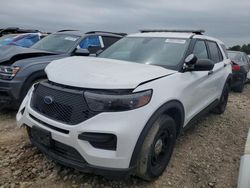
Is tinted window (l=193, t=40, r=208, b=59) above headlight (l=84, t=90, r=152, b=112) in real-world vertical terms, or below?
above

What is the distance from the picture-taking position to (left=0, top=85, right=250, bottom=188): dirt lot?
3.17m

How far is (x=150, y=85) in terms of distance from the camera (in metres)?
2.97

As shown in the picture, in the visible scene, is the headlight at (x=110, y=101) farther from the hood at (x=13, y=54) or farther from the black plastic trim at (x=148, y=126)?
the hood at (x=13, y=54)

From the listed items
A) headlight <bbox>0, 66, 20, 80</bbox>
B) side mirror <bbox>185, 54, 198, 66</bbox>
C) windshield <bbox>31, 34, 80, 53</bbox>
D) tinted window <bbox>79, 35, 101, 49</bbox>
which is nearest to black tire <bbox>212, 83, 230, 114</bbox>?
side mirror <bbox>185, 54, 198, 66</bbox>

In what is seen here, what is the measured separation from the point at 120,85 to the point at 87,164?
0.82 metres

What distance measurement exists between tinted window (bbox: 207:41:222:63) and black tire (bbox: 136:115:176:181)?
2.30 m

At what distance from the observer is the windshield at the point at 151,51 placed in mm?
3865

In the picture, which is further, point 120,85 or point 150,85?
point 150,85

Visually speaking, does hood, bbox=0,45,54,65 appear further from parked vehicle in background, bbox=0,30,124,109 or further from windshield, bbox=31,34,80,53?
windshield, bbox=31,34,80,53

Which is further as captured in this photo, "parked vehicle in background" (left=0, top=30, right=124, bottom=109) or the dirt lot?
"parked vehicle in background" (left=0, top=30, right=124, bottom=109)

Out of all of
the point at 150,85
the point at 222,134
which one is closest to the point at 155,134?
the point at 150,85

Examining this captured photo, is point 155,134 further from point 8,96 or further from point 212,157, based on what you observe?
point 8,96

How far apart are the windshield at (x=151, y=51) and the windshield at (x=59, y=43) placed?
197cm

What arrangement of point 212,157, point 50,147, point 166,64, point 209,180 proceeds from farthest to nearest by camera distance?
1. point 212,157
2. point 166,64
3. point 209,180
4. point 50,147
